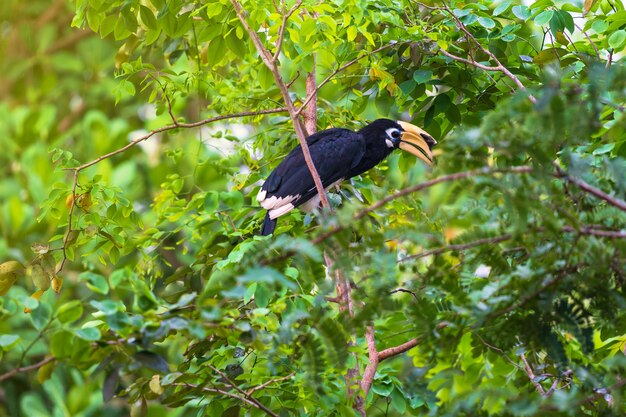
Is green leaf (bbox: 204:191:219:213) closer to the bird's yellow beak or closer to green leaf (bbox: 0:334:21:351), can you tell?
the bird's yellow beak

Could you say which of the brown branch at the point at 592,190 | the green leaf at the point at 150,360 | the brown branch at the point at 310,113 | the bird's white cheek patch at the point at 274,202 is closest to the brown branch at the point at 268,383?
the green leaf at the point at 150,360

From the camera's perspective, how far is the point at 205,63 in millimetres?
3537

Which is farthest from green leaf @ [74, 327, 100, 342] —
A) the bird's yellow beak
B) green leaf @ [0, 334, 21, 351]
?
the bird's yellow beak

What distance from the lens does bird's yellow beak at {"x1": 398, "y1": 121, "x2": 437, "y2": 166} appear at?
10.8 ft

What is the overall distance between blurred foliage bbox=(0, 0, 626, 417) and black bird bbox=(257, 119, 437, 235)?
0.06 metres

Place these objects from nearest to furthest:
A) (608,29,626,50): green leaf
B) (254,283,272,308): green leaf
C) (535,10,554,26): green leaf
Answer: (254,283,272,308): green leaf → (608,29,626,50): green leaf → (535,10,554,26): green leaf

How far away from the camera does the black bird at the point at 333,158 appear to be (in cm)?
325

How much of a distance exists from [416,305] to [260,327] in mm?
469

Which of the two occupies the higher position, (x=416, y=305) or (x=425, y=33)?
(x=425, y=33)

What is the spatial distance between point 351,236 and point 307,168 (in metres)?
1.09

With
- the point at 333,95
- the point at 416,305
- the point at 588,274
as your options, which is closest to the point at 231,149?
the point at 333,95

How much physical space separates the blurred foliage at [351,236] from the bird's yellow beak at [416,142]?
7cm

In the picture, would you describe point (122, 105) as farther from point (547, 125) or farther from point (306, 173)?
point (547, 125)

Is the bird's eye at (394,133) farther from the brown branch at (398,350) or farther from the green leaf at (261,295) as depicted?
the green leaf at (261,295)
